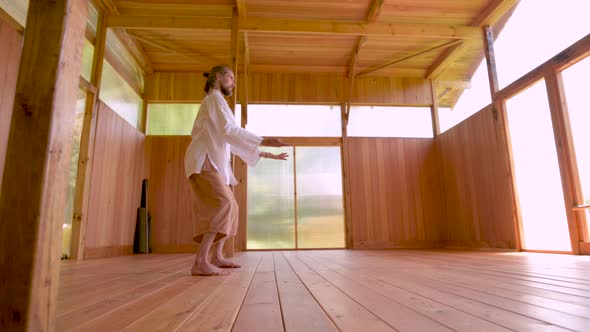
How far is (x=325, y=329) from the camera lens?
0.78m

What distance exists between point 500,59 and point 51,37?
214 inches

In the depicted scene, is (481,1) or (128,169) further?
(128,169)

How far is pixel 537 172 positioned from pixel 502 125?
808mm

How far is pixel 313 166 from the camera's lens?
613 centimetres

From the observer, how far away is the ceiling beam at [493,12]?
4.68 metres

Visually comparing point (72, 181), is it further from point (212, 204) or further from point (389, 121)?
point (389, 121)

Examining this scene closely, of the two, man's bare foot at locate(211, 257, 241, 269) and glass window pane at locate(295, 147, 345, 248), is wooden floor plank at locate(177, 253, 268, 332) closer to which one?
man's bare foot at locate(211, 257, 241, 269)

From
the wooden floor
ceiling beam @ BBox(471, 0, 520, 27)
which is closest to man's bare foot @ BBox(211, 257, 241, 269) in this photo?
the wooden floor

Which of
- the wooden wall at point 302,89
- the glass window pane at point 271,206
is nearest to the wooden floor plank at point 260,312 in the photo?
the glass window pane at point 271,206

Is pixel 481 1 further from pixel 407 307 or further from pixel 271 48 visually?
pixel 407 307

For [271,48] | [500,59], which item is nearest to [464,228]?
[500,59]

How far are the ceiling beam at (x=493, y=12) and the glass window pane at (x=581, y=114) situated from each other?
58.0 inches

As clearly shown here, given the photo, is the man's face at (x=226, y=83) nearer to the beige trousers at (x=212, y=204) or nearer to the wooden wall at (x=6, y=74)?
the beige trousers at (x=212, y=204)

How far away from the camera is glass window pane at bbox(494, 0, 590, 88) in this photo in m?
3.65
